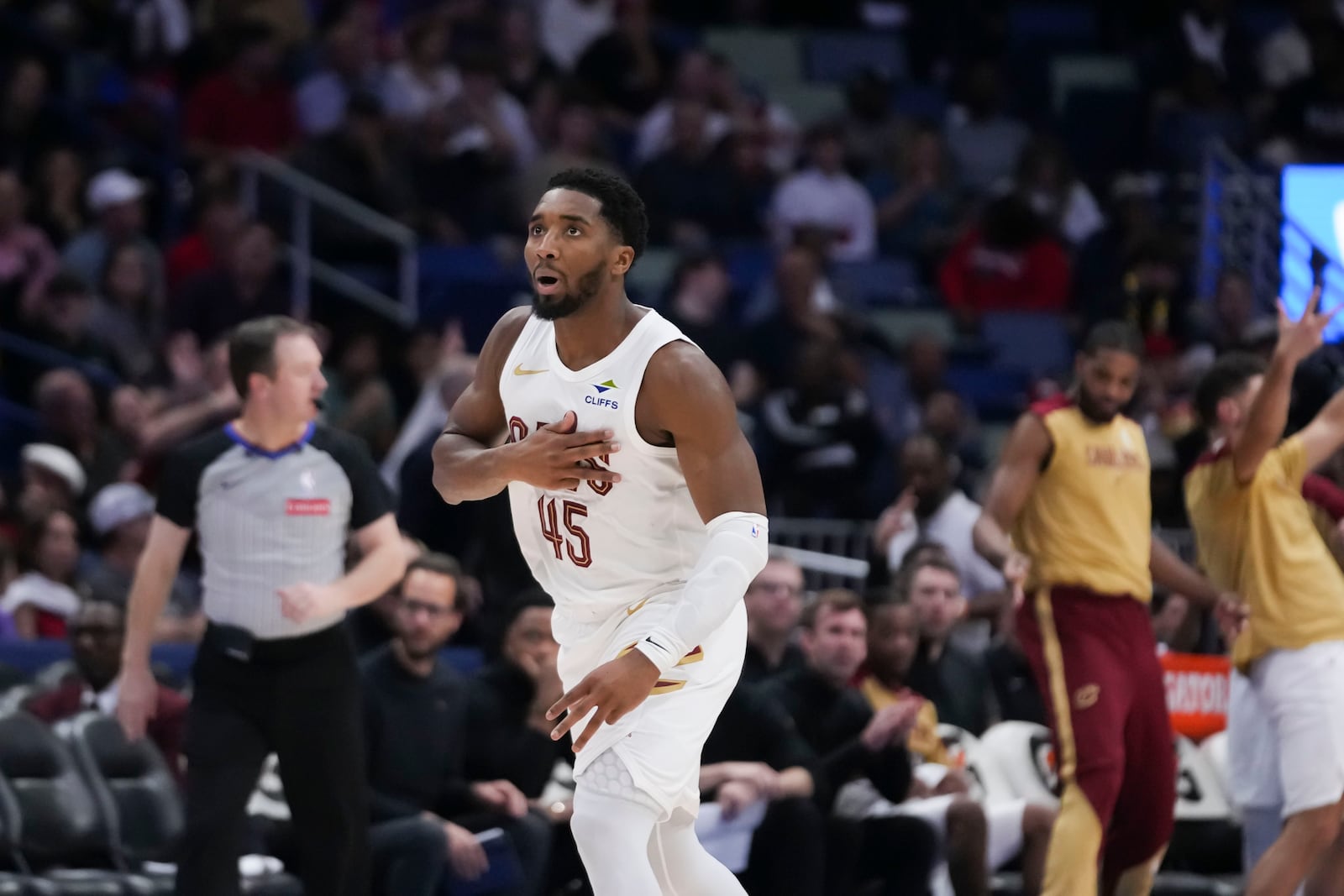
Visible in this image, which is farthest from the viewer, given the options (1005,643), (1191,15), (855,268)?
(1191,15)

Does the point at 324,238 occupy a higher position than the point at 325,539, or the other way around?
the point at 324,238

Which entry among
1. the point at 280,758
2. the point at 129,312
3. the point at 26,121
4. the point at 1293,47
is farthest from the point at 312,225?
the point at 1293,47

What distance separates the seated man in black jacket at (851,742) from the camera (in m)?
7.91

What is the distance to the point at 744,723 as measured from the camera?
810cm

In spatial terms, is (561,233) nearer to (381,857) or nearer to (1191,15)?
(381,857)

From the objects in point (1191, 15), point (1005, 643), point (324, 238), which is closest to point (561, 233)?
point (1005, 643)

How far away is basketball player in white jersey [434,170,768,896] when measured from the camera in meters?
4.95

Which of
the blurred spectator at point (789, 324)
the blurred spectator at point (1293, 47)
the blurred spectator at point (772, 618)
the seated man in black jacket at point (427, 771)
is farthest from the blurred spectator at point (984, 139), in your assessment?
the seated man in black jacket at point (427, 771)

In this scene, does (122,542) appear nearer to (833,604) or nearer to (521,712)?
(521,712)

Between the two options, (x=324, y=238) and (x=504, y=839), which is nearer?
(x=504, y=839)

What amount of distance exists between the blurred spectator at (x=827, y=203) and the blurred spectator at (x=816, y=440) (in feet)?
8.04

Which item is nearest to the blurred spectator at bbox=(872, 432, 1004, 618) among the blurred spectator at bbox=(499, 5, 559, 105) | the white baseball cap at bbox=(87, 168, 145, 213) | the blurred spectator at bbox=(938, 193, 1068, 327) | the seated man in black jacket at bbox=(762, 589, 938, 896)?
the seated man in black jacket at bbox=(762, 589, 938, 896)

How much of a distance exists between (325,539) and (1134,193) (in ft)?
30.5

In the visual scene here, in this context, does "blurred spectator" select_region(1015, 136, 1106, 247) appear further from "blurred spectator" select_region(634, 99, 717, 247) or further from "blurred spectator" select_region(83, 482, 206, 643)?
"blurred spectator" select_region(83, 482, 206, 643)
